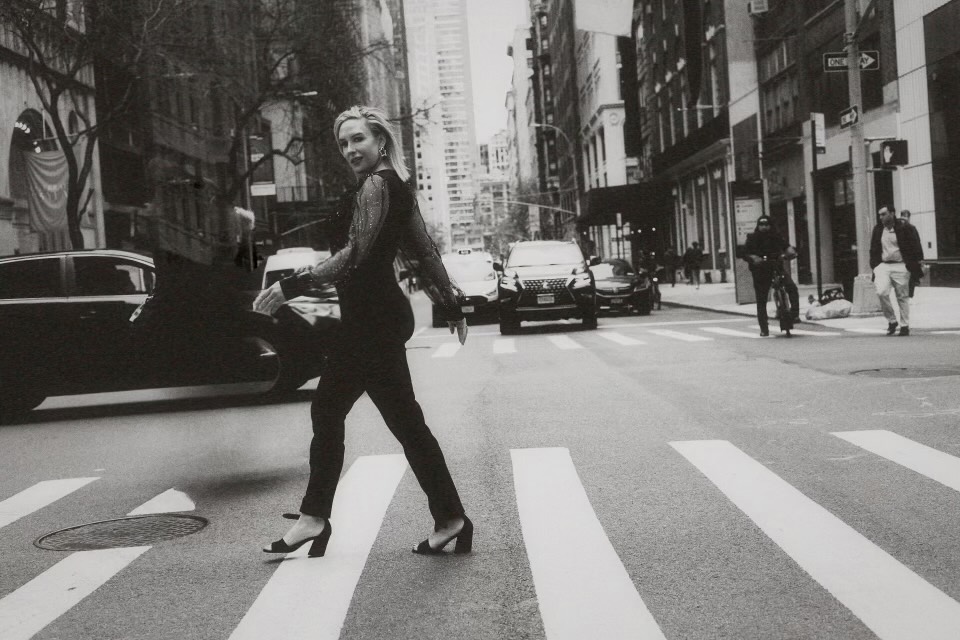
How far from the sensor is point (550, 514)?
5.95 meters

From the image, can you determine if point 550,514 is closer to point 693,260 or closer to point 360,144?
point 360,144

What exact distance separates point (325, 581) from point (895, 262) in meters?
12.7

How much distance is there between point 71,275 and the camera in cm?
1185

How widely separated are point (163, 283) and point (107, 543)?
6.21 metres

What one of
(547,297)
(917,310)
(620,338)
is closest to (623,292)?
(547,297)

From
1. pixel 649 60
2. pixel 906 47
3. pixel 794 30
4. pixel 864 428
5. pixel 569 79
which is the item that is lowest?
pixel 864 428

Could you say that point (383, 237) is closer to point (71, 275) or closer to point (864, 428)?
point (864, 428)

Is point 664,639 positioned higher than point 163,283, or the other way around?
point 163,283

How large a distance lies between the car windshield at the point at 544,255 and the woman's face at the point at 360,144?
18239 millimetres

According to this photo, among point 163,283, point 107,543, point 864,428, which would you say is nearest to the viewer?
point 107,543

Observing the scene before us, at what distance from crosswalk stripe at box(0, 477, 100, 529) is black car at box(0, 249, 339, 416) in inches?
144

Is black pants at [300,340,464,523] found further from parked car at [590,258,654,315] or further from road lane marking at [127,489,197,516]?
parked car at [590,258,654,315]

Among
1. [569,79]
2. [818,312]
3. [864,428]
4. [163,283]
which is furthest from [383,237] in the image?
[569,79]

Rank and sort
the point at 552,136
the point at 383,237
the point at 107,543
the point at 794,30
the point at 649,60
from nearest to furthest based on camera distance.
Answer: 1. the point at 383,237
2. the point at 107,543
3. the point at 794,30
4. the point at 649,60
5. the point at 552,136
